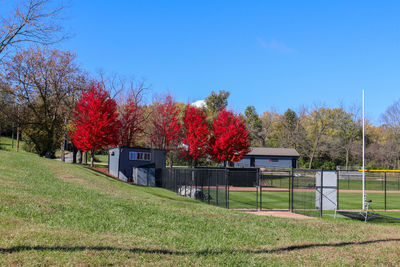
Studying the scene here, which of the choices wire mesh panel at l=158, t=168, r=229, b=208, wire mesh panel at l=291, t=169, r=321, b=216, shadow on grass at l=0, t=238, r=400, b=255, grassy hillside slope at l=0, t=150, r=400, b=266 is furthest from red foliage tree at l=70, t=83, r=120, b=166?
shadow on grass at l=0, t=238, r=400, b=255

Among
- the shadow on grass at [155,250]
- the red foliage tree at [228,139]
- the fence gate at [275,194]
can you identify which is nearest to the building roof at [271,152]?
the red foliage tree at [228,139]

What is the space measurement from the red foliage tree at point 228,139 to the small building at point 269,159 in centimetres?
1921

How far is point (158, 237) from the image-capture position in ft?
24.4

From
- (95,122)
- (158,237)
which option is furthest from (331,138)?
(158,237)

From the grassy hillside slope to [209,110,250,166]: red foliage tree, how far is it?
2822cm

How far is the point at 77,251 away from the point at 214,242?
9.27ft

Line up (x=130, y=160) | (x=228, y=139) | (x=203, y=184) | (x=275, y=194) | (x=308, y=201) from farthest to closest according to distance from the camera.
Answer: (x=228, y=139) → (x=130, y=160) → (x=275, y=194) → (x=203, y=184) → (x=308, y=201)

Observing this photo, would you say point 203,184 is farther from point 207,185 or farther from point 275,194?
point 275,194

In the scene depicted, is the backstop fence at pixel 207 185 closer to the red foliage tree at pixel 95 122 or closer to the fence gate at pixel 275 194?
the fence gate at pixel 275 194

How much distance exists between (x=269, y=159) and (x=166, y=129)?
2185 cm

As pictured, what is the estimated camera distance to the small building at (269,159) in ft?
195

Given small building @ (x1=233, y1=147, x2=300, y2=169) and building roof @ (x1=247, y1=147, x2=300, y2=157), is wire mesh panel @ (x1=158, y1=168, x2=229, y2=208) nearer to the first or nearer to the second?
small building @ (x1=233, y1=147, x2=300, y2=169)

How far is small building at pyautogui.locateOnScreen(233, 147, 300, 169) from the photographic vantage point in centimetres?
5938

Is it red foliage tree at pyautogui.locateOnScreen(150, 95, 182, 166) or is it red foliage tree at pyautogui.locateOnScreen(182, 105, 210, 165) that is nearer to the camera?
red foliage tree at pyautogui.locateOnScreen(182, 105, 210, 165)
